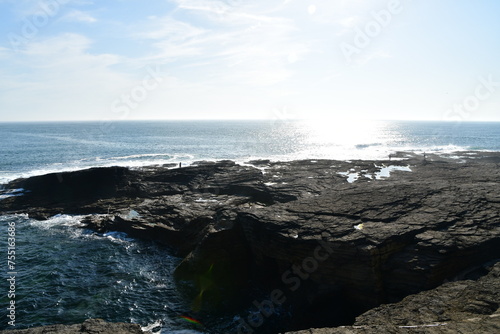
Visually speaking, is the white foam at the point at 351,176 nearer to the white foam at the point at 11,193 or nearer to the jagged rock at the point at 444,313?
the jagged rock at the point at 444,313

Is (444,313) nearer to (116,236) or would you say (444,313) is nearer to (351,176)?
(116,236)

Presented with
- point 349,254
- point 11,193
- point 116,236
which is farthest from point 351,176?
point 11,193

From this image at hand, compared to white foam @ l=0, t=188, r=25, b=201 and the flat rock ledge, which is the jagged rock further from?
white foam @ l=0, t=188, r=25, b=201

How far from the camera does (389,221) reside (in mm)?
16828

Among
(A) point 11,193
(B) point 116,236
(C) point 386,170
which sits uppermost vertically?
(C) point 386,170

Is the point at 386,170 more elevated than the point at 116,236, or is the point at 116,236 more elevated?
the point at 386,170

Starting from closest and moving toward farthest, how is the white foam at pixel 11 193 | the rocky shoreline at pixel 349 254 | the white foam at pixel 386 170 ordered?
1. the rocky shoreline at pixel 349 254
2. the white foam at pixel 11 193
3. the white foam at pixel 386 170

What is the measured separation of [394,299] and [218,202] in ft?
58.7

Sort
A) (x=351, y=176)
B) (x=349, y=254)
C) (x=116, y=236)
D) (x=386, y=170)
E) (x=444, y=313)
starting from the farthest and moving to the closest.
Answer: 1. (x=386, y=170)
2. (x=351, y=176)
3. (x=116, y=236)
4. (x=349, y=254)
5. (x=444, y=313)

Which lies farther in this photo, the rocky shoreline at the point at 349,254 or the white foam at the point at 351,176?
the white foam at the point at 351,176

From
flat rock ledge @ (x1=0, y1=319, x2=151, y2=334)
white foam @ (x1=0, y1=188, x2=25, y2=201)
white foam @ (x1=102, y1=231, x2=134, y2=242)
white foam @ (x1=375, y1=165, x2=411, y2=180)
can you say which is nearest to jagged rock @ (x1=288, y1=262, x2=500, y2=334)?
flat rock ledge @ (x1=0, y1=319, x2=151, y2=334)

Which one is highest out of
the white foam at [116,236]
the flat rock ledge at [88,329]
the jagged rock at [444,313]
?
the jagged rock at [444,313]

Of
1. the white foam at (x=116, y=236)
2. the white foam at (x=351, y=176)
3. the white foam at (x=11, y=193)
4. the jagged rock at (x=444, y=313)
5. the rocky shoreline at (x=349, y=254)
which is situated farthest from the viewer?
the white foam at (x=351, y=176)

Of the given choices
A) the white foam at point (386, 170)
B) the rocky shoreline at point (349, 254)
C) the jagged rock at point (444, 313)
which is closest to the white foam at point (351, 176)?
the white foam at point (386, 170)
